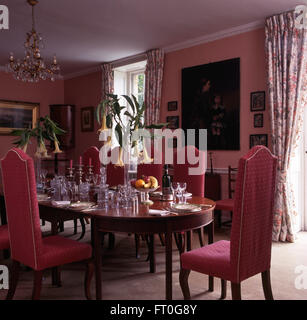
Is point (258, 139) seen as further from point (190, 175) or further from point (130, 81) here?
point (130, 81)

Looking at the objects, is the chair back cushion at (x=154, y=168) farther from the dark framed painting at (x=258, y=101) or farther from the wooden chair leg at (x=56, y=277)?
the dark framed painting at (x=258, y=101)

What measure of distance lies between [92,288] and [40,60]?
10.4 ft

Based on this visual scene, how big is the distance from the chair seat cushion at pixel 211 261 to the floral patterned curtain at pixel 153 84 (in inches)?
164

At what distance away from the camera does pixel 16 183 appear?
2.39 m

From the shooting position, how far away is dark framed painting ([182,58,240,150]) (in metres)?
5.23

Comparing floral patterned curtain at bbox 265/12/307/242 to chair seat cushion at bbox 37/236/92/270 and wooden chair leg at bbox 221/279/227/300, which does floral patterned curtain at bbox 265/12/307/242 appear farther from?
chair seat cushion at bbox 37/236/92/270

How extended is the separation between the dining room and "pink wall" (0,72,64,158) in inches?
1.2

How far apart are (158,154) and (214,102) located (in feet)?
6.15

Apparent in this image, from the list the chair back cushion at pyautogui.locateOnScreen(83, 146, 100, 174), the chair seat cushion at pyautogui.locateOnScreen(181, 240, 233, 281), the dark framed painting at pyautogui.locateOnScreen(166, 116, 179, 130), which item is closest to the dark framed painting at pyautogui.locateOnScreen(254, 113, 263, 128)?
the dark framed painting at pyautogui.locateOnScreen(166, 116, 179, 130)

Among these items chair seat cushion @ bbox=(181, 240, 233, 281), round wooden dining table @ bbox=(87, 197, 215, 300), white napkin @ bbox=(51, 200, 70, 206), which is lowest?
chair seat cushion @ bbox=(181, 240, 233, 281)

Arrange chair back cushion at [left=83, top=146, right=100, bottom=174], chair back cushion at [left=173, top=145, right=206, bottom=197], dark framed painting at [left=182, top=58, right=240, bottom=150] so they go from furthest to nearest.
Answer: dark framed painting at [left=182, top=58, right=240, bottom=150] < chair back cushion at [left=83, top=146, right=100, bottom=174] < chair back cushion at [left=173, top=145, right=206, bottom=197]

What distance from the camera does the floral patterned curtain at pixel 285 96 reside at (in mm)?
4426

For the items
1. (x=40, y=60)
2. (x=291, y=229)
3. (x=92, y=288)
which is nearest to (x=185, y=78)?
(x=40, y=60)
